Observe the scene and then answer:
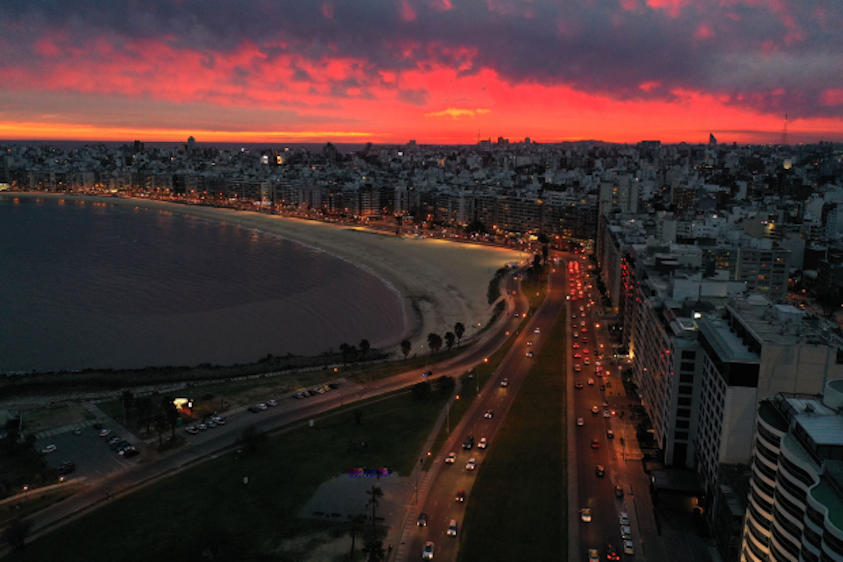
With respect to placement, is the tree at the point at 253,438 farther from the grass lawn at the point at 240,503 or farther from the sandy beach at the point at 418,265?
the sandy beach at the point at 418,265

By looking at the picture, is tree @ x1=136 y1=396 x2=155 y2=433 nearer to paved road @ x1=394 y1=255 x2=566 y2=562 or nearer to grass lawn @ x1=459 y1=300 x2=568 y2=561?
paved road @ x1=394 y1=255 x2=566 y2=562

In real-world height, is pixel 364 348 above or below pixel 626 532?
above

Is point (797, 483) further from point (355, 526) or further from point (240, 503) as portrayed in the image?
point (240, 503)

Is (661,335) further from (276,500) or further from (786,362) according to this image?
(276,500)

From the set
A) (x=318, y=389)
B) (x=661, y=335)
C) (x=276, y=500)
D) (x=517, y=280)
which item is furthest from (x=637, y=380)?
(x=517, y=280)

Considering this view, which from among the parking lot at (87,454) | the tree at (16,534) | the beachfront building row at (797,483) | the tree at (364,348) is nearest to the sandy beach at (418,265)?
the tree at (364,348)

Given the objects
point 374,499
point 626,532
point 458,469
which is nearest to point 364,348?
point 458,469
